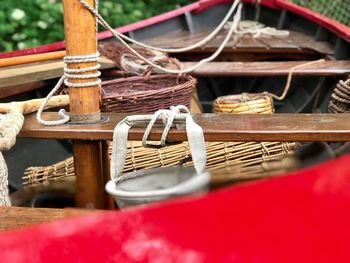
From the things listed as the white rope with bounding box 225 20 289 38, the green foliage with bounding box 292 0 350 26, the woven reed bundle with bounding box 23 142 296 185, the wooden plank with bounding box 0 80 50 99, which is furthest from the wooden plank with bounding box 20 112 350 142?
the green foliage with bounding box 292 0 350 26

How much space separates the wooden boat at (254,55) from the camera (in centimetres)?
271

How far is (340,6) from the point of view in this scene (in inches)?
265

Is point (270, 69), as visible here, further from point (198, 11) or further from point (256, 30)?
point (198, 11)

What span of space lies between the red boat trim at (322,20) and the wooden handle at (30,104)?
1.85 metres

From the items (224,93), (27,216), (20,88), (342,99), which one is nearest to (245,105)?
(342,99)

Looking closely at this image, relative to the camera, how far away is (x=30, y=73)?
2.38 m

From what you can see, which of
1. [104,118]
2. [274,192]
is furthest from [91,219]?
[104,118]

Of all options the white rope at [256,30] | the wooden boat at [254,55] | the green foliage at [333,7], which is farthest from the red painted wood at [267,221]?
the green foliage at [333,7]

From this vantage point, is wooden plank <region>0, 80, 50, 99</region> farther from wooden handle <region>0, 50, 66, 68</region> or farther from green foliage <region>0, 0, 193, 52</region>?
green foliage <region>0, 0, 193, 52</region>

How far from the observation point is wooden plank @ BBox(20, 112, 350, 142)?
1.44m

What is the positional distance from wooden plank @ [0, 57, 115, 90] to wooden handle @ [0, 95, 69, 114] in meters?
0.46

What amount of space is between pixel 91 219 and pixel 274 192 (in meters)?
0.20

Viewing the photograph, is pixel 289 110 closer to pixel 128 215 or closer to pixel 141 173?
pixel 141 173

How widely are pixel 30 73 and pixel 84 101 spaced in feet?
2.61
